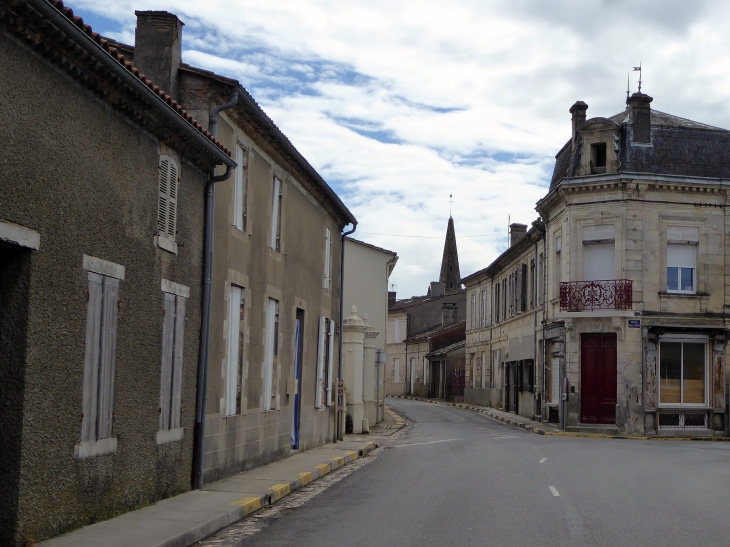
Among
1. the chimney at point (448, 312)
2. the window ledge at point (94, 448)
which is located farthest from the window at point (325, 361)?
the chimney at point (448, 312)

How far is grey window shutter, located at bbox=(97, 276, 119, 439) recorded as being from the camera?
908cm

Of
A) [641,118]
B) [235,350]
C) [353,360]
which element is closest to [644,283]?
[641,118]

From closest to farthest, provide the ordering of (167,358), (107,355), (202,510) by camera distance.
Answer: (107,355) < (202,510) < (167,358)

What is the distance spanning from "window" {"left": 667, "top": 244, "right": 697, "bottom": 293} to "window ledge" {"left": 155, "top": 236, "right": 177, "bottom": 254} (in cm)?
2162

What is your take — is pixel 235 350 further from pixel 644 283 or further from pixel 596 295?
pixel 644 283

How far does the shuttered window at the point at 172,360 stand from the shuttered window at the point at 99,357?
4.89ft

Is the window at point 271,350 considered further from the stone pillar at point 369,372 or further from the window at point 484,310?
the window at point 484,310

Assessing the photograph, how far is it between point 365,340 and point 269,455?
39.7 ft

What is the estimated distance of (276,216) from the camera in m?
16.5

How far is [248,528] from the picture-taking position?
32.1 feet

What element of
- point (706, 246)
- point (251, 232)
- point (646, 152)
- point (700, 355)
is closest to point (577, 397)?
point (700, 355)

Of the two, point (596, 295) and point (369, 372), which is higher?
point (596, 295)

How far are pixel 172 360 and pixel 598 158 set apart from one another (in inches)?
873

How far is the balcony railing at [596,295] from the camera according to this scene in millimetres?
28578
